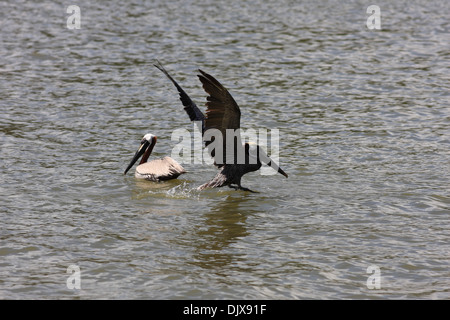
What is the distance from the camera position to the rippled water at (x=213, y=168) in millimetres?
6957

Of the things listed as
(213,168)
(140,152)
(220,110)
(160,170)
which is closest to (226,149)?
(220,110)

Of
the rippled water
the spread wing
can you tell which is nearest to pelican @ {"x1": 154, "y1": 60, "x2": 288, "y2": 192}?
the spread wing

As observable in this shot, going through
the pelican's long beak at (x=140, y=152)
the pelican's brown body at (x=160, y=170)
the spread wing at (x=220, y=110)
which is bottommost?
the pelican's brown body at (x=160, y=170)

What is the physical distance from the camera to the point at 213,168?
10578mm

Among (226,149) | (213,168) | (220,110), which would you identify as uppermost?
(220,110)

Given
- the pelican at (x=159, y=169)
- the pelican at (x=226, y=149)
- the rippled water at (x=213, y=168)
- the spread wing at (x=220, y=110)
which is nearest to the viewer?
the rippled water at (x=213, y=168)

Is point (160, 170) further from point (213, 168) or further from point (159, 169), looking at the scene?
point (213, 168)

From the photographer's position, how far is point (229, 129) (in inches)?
328

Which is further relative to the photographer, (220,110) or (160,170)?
(160,170)

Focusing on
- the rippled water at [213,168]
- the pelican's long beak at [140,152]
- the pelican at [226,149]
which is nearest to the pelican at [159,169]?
the pelican's long beak at [140,152]

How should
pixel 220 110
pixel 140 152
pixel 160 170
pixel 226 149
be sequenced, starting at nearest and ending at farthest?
1. pixel 220 110
2. pixel 226 149
3. pixel 160 170
4. pixel 140 152

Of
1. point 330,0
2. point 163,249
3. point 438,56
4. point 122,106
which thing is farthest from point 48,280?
point 330,0

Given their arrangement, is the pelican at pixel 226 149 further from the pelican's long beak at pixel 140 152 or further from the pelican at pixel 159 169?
the pelican's long beak at pixel 140 152

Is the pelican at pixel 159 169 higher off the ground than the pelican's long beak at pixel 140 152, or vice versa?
the pelican's long beak at pixel 140 152
